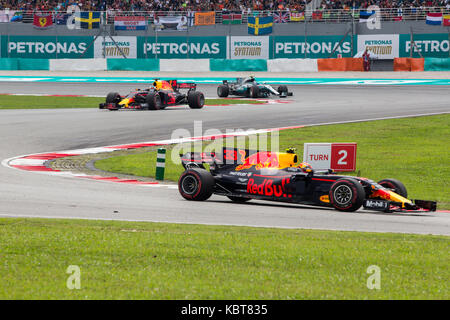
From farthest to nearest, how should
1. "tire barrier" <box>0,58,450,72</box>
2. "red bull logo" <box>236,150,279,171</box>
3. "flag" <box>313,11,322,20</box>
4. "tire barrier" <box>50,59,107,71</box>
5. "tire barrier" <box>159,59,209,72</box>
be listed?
"tire barrier" <box>50,59,107,71</box> → "tire barrier" <box>159,59,209,72</box> → "flag" <box>313,11,322,20</box> → "tire barrier" <box>0,58,450,72</box> → "red bull logo" <box>236,150,279,171</box>

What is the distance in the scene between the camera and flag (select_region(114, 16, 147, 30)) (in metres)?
44.6

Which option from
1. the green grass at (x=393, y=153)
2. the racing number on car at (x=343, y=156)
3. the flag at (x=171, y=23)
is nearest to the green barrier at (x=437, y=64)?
the green grass at (x=393, y=153)

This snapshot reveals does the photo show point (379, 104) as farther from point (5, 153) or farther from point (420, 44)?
point (5, 153)

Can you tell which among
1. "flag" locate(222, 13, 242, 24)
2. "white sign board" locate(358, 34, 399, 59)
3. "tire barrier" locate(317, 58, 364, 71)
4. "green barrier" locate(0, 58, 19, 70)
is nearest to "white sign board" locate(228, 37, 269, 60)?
"flag" locate(222, 13, 242, 24)

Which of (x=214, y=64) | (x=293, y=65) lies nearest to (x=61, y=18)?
(x=214, y=64)

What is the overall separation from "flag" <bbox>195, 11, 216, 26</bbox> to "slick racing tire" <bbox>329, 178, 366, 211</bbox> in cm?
3346

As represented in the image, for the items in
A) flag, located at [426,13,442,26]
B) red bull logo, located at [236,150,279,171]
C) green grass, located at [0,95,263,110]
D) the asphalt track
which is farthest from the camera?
flag, located at [426,13,442,26]

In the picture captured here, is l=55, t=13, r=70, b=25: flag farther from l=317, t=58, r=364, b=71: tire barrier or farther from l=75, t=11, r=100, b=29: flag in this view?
l=317, t=58, r=364, b=71: tire barrier

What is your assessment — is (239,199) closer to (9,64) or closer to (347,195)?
(347,195)

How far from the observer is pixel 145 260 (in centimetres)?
746

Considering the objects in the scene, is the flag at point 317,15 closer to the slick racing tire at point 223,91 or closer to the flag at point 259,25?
the flag at point 259,25

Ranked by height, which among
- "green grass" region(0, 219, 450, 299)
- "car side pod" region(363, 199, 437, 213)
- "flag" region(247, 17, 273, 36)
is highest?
"flag" region(247, 17, 273, 36)

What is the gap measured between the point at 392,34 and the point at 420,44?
5.42 ft

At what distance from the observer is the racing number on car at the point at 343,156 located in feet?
52.5
